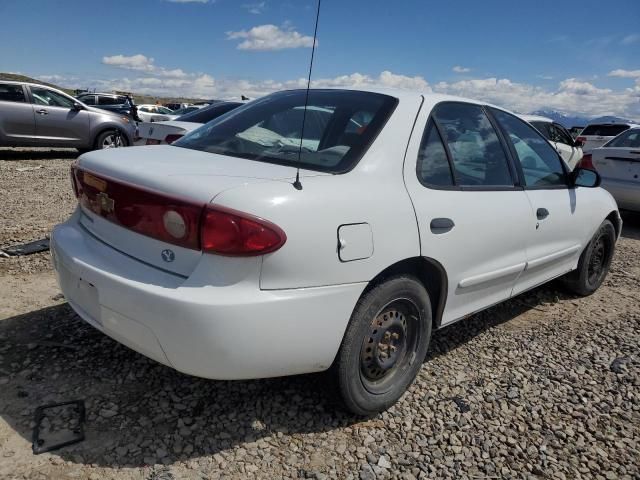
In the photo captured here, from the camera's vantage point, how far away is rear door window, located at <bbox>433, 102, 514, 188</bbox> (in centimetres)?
277

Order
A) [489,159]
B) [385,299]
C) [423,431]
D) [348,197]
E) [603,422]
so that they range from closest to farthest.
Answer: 1. [348,197]
2. [385,299]
3. [423,431]
4. [603,422]
5. [489,159]

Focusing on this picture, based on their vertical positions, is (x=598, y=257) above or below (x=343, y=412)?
above

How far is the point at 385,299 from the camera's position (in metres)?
2.29

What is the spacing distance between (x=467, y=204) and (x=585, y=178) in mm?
1592

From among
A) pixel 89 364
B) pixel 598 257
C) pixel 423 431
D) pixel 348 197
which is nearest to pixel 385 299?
pixel 348 197

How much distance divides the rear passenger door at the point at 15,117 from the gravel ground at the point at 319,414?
8.08 m

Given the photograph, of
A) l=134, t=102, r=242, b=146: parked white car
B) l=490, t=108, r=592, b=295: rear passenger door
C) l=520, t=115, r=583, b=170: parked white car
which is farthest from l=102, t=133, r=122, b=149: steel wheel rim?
l=490, t=108, r=592, b=295: rear passenger door

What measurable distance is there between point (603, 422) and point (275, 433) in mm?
1699

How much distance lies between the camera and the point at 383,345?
2473 mm

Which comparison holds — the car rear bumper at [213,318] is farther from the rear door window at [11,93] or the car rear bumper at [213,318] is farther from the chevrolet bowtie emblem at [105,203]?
the rear door window at [11,93]

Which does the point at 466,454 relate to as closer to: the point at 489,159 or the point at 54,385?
the point at 489,159

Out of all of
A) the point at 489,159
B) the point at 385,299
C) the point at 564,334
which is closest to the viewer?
the point at 385,299

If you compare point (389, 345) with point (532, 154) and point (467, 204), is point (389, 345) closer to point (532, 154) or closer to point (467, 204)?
point (467, 204)

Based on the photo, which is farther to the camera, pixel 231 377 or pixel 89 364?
pixel 89 364
